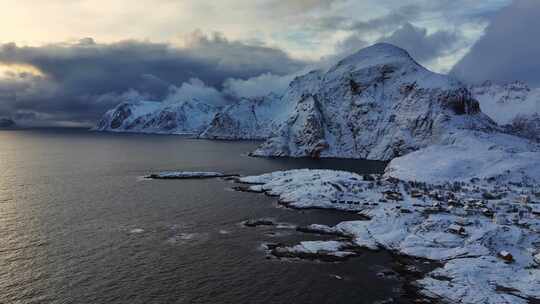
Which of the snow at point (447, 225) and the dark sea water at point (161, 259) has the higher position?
the snow at point (447, 225)

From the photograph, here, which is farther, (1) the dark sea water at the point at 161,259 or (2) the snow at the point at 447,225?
(2) the snow at the point at 447,225

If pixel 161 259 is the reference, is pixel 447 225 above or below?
above

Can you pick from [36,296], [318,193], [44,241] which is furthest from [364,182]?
[36,296]

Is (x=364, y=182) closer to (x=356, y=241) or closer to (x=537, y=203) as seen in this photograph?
(x=537, y=203)

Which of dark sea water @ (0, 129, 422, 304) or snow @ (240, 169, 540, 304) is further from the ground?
snow @ (240, 169, 540, 304)

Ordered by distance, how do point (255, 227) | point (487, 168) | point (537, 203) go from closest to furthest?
1. point (255, 227)
2. point (537, 203)
3. point (487, 168)

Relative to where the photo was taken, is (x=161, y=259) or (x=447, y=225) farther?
(x=447, y=225)

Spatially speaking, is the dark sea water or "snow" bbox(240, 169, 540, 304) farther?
"snow" bbox(240, 169, 540, 304)

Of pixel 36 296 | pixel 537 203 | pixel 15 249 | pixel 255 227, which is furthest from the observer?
pixel 537 203
